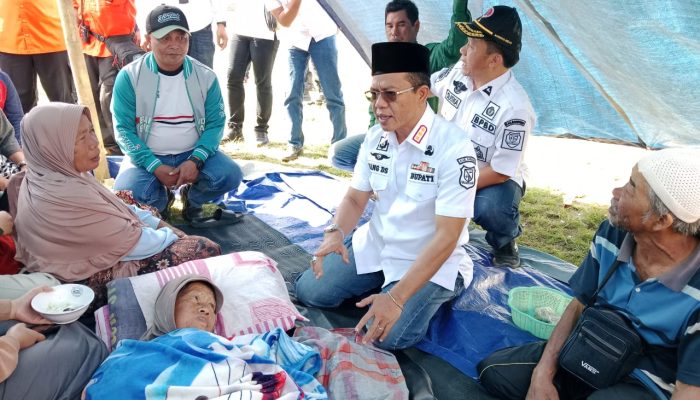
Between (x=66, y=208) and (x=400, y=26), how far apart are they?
2.62 meters

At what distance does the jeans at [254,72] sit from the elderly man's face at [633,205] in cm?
472

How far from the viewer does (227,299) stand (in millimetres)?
2793

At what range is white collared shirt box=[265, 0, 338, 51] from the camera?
5547 mm

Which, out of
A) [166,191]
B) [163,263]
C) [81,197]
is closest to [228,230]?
[166,191]

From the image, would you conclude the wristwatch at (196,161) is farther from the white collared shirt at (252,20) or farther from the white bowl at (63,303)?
the white collared shirt at (252,20)

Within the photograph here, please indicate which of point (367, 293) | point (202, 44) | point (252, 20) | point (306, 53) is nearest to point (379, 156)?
point (367, 293)

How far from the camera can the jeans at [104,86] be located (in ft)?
17.1

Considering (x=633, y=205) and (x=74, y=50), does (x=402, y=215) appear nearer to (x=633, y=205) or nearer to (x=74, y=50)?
(x=633, y=205)

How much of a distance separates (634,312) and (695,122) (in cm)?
179

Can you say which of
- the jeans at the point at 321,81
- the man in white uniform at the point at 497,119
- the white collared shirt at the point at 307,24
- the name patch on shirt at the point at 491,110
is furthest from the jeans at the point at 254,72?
the name patch on shirt at the point at 491,110

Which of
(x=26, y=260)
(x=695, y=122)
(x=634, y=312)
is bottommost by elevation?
(x=26, y=260)

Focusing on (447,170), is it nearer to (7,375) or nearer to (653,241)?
(653,241)

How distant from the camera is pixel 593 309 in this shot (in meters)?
2.21

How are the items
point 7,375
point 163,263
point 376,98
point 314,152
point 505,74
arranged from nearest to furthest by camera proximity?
point 7,375 → point 376,98 → point 163,263 → point 505,74 → point 314,152
